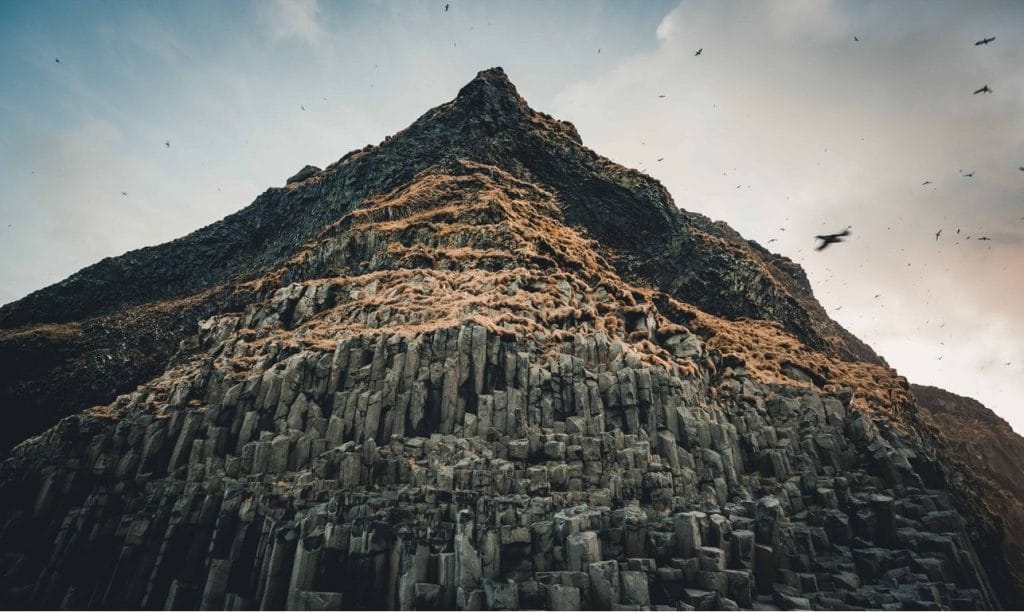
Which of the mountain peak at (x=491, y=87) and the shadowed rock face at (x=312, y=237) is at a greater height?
the mountain peak at (x=491, y=87)

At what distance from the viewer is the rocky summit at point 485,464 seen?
2378 centimetres

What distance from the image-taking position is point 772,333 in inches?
2141

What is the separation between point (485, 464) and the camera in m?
27.3

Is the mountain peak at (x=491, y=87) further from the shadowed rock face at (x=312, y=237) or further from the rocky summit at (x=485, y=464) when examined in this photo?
the rocky summit at (x=485, y=464)

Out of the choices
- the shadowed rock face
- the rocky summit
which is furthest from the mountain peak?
the rocky summit

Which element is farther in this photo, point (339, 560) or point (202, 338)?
point (202, 338)

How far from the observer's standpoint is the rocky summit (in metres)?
23.8

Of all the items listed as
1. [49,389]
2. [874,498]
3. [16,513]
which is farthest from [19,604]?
[874,498]

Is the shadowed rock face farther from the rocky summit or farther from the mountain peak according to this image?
the rocky summit

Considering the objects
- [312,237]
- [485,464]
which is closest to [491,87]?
[312,237]

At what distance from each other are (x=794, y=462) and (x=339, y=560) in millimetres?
34057

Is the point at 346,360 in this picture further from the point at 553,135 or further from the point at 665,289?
the point at 553,135

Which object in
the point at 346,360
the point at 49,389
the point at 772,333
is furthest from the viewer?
the point at 49,389

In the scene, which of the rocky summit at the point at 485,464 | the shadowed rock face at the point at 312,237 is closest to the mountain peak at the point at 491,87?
the shadowed rock face at the point at 312,237
